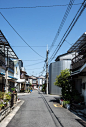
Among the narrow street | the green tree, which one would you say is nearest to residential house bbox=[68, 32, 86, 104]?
the green tree

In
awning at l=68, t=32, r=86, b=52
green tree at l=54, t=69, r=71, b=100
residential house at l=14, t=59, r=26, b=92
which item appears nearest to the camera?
awning at l=68, t=32, r=86, b=52

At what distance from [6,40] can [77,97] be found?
9.56 meters

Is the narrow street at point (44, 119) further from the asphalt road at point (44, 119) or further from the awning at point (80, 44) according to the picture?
the awning at point (80, 44)

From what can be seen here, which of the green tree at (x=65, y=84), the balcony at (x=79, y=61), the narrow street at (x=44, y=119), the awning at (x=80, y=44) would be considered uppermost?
the awning at (x=80, y=44)

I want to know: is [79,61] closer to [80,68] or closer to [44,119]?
Answer: [80,68]

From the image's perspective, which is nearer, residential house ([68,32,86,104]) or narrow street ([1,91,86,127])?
narrow street ([1,91,86,127])

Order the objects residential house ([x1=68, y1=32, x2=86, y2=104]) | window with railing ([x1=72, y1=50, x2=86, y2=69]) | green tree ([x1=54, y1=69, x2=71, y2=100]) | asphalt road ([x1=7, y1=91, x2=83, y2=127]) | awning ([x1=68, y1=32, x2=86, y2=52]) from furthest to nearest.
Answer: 1. green tree ([x1=54, y1=69, x2=71, y2=100])
2. window with railing ([x1=72, y1=50, x2=86, y2=69])
3. awning ([x1=68, y1=32, x2=86, y2=52])
4. residential house ([x1=68, y1=32, x2=86, y2=104])
5. asphalt road ([x1=7, y1=91, x2=83, y2=127])

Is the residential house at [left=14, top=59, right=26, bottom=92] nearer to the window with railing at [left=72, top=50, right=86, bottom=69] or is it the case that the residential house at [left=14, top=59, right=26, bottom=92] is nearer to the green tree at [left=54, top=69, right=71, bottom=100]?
the green tree at [left=54, top=69, right=71, bottom=100]

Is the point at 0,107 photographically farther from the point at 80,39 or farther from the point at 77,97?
the point at 80,39

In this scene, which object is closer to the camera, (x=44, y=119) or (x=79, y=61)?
(x=44, y=119)

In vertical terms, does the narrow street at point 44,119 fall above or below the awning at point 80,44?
below

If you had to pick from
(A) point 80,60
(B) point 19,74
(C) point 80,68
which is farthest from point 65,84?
(B) point 19,74

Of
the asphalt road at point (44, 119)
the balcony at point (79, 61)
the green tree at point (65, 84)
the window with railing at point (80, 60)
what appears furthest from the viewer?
the green tree at point (65, 84)

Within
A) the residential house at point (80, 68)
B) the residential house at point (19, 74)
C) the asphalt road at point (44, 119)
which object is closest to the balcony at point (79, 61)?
the residential house at point (80, 68)
